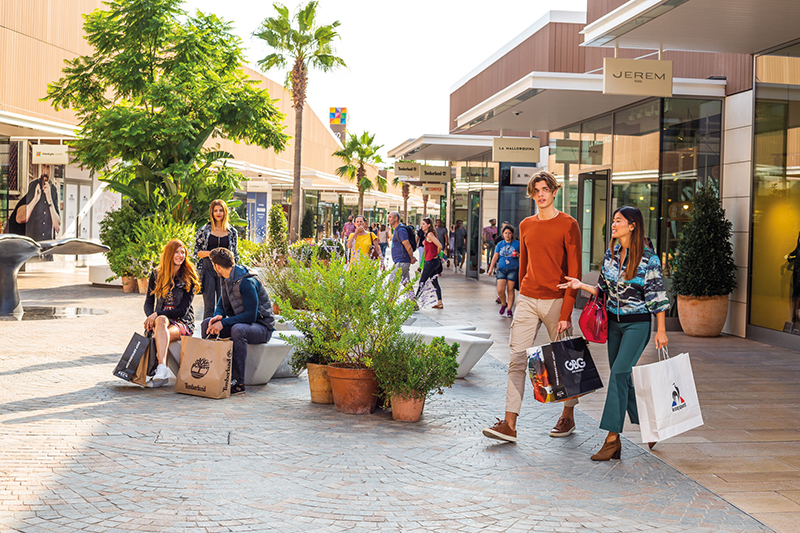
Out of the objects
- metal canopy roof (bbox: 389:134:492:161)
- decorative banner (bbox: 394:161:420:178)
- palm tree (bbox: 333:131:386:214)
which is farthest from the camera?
palm tree (bbox: 333:131:386:214)

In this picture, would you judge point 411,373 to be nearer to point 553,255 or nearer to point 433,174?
point 553,255

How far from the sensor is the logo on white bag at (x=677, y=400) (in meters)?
5.48

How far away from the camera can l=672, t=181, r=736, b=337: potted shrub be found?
471 inches

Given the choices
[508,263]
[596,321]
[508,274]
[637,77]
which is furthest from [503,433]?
[508,274]

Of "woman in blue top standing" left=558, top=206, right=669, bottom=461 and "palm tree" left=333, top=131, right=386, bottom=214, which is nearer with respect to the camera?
"woman in blue top standing" left=558, top=206, right=669, bottom=461

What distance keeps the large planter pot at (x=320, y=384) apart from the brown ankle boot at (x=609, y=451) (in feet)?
8.20

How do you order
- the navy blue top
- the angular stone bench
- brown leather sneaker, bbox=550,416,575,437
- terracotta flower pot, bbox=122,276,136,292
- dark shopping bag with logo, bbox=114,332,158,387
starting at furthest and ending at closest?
terracotta flower pot, bbox=122,276,136,292, the navy blue top, the angular stone bench, dark shopping bag with logo, bbox=114,332,158,387, brown leather sneaker, bbox=550,416,575,437

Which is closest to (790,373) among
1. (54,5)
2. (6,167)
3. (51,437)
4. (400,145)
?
(51,437)

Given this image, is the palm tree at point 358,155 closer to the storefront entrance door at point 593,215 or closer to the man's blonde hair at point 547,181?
the storefront entrance door at point 593,215

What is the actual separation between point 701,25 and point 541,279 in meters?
5.85

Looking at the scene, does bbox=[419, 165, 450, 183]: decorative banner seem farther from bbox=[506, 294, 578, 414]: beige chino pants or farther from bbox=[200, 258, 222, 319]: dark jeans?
bbox=[506, 294, 578, 414]: beige chino pants

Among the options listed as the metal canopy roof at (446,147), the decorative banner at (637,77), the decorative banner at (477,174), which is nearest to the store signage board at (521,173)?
the metal canopy roof at (446,147)

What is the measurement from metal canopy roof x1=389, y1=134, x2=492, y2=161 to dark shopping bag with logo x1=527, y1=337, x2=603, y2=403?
16.9 metres

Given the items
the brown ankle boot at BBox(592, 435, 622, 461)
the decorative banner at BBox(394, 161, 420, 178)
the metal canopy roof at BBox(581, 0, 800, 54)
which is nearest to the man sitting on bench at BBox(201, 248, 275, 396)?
the brown ankle boot at BBox(592, 435, 622, 461)
